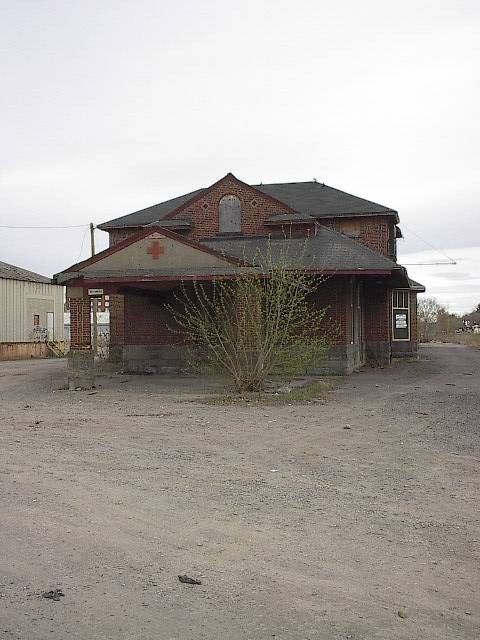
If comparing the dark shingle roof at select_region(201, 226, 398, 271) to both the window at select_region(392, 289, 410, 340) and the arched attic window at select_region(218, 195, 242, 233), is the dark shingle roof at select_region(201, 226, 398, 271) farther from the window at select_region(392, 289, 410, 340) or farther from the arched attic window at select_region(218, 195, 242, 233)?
the window at select_region(392, 289, 410, 340)

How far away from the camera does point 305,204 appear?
93.3 feet

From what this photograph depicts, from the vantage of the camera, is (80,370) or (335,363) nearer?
(80,370)

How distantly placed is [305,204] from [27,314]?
69.1 feet

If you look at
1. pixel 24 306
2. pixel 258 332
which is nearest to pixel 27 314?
pixel 24 306

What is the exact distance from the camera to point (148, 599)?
A: 433 centimetres

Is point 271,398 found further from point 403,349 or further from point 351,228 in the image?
point 403,349

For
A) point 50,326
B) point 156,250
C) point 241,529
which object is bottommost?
point 241,529

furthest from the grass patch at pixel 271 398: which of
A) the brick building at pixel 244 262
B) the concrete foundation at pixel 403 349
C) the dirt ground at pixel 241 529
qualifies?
the concrete foundation at pixel 403 349

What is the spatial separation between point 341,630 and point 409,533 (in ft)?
6.20

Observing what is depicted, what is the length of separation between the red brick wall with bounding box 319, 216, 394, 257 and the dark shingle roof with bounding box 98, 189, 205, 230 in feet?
18.4

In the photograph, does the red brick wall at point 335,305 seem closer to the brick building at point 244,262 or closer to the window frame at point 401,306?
the brick building at point 244,262

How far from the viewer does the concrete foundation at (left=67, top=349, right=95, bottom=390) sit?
1794cm

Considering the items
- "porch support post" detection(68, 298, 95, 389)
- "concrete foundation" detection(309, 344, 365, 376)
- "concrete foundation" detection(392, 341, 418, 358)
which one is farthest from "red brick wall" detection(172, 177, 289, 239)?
"concrete foundation" detection(392, 341, 418, 358)

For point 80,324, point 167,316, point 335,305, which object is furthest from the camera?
point 167,316
